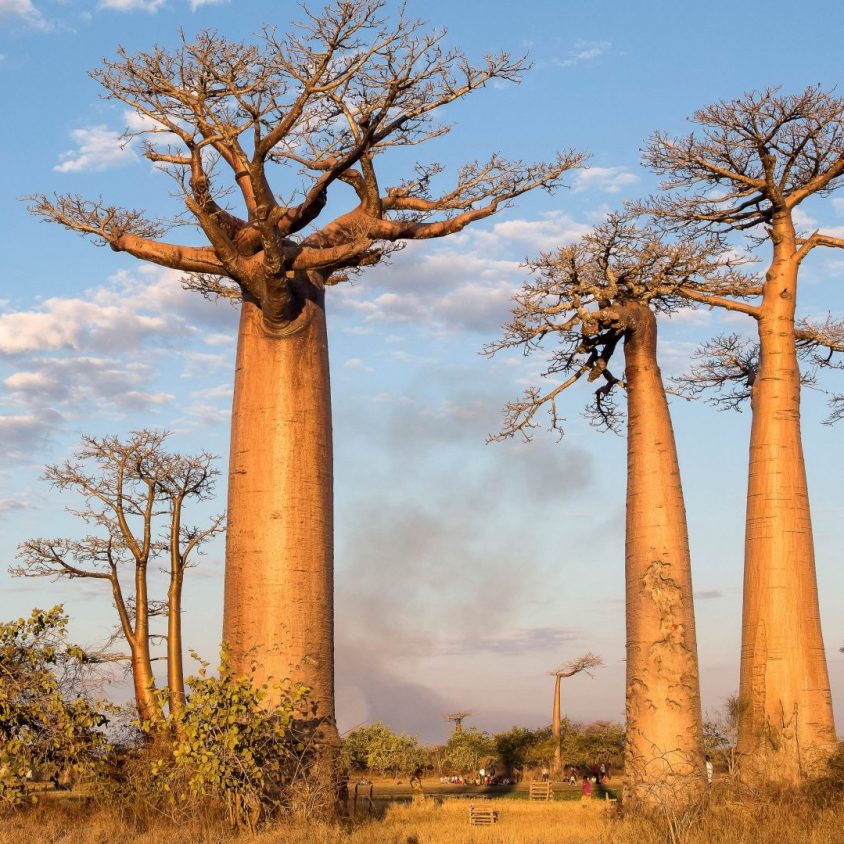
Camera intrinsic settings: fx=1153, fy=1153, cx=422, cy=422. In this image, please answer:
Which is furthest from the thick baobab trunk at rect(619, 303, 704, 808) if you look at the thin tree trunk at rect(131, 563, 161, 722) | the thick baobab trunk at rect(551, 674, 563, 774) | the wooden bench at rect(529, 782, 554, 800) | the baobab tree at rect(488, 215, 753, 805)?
the thick baobab trunk at rect(551, 674, 563, 774)

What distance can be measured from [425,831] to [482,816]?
2973 mm

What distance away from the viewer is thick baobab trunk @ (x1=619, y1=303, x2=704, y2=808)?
33.0ft

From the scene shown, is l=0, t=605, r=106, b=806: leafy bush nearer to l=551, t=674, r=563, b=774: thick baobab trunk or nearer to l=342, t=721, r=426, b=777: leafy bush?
l=551, t=674, r=563, b=774: thick baobab trunk

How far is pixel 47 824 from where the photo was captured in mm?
7992

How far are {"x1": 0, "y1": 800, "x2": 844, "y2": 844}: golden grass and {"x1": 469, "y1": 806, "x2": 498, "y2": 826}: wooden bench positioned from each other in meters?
1.30

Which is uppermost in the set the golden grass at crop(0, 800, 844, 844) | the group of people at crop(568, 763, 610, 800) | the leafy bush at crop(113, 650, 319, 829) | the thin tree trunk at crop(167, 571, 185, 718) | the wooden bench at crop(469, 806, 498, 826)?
the thin tree trunk at crop(167, 571, 185, 718)

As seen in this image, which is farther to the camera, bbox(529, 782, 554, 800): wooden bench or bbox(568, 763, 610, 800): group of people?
bbox(529, 782, 554, 800): wooden bench

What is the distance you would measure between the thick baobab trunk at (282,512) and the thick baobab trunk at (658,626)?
310cm

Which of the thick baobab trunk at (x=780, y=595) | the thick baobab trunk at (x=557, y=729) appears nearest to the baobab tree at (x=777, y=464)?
the thick baobab trunk at (x=780, y=595)

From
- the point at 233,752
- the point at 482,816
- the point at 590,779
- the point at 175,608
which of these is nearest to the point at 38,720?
the point at 233,752

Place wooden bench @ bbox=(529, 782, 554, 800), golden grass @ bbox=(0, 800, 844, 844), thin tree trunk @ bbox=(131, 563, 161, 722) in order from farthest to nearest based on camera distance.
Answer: wooden bench @ bbox=(529, 782, 554, 800), thin tree trunk @ bbox=(131, 563, 161, 722), golden grass @ bbox=(0, 800, 844, 844)

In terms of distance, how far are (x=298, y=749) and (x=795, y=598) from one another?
224 inches

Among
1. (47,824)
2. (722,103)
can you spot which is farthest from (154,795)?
(722,103)

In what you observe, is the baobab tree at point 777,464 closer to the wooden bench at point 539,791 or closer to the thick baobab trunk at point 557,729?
the wooden bench at point 539,791
